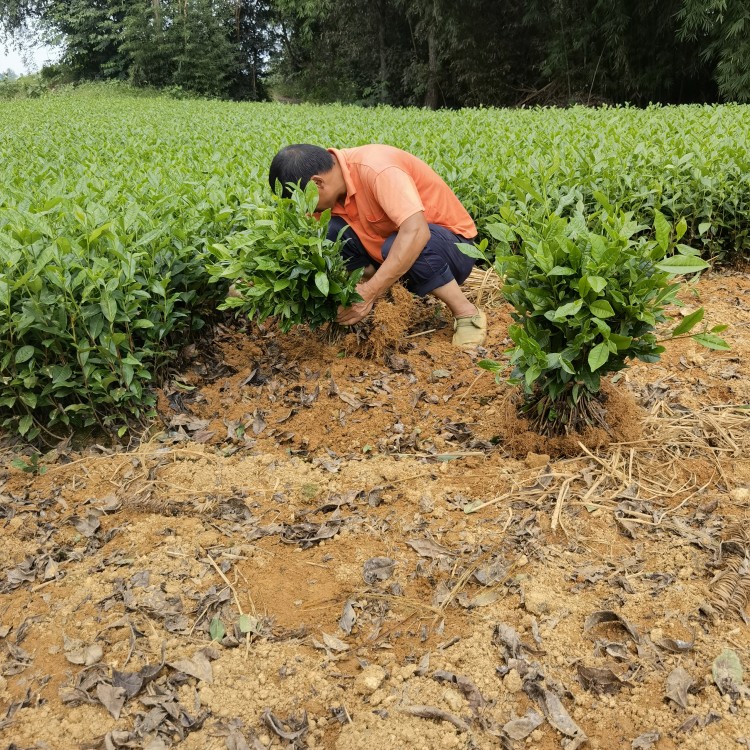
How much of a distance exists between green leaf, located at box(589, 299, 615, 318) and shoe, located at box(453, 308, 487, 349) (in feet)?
4.66

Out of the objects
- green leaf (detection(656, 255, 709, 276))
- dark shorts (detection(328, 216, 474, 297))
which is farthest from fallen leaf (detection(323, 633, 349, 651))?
dark shorts (detection(328, 216, 474, 297))

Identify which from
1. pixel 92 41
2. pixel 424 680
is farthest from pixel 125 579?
pixel 92 41

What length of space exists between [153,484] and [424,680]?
1489 mm

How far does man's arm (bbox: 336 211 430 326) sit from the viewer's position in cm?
337

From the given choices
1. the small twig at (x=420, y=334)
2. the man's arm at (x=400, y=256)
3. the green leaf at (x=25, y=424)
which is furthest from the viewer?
the small twig at (x=420, y=334)

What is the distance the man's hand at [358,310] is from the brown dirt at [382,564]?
0.23 metres

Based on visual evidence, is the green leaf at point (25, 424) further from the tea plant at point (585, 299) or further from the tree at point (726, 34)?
the tree at point (726, 34)

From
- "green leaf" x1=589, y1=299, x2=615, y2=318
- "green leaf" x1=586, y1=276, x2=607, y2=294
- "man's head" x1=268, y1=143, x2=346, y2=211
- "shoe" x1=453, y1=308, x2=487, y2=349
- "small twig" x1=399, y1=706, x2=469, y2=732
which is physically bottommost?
"small twig" x1=399, y1=706, x2=469, y2=732

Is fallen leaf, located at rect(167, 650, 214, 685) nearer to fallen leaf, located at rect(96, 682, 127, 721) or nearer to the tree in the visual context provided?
fallen leaf, located at rect(96, 682, 127, 721)

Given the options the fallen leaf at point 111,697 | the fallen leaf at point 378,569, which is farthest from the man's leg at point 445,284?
the fallen leaf at point 111,697

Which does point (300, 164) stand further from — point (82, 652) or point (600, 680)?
point (600, 680)

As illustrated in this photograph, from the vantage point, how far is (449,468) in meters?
2.86

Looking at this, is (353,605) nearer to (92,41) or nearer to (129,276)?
(129,276)

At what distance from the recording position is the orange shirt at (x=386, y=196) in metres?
3.43
